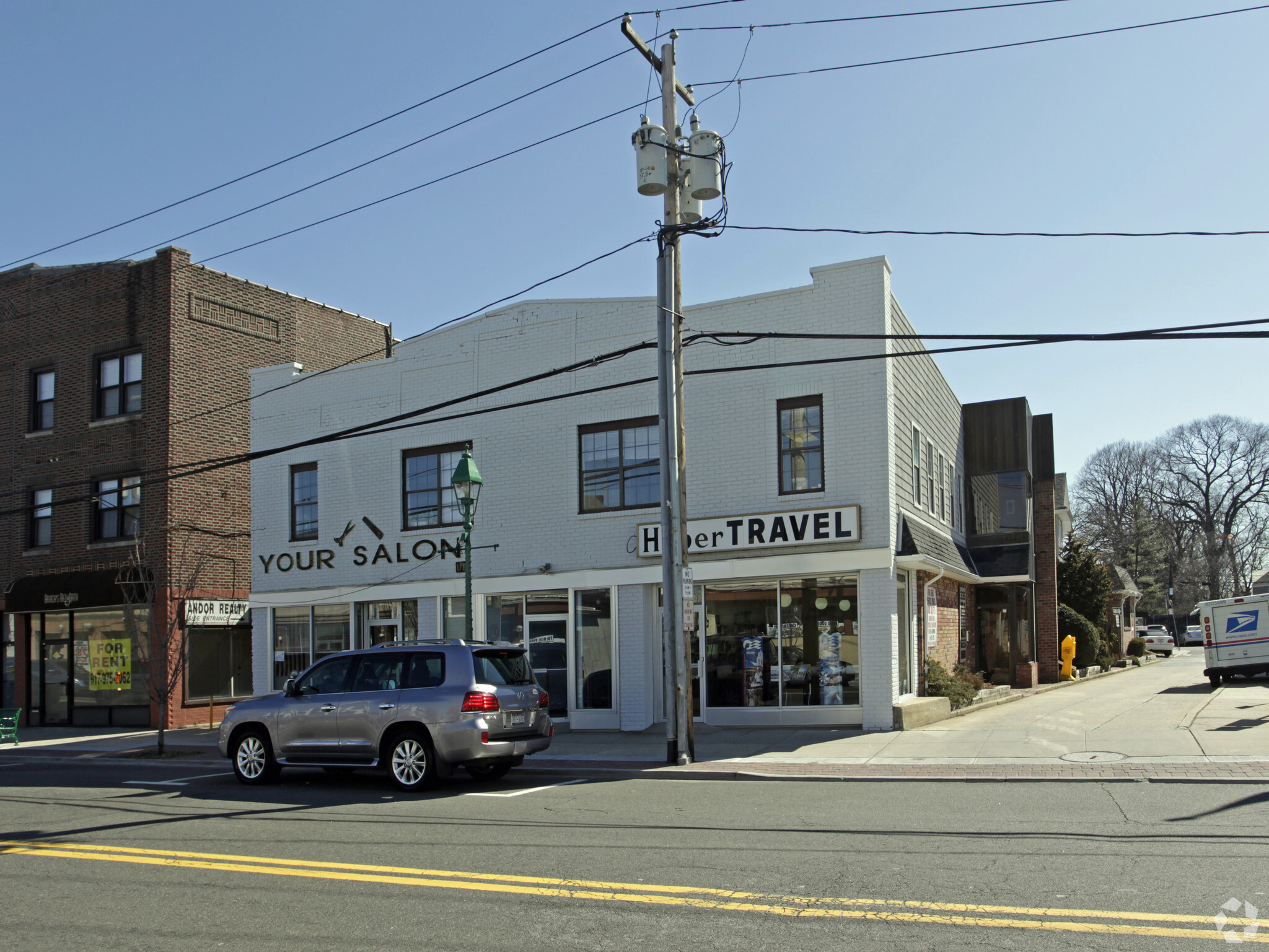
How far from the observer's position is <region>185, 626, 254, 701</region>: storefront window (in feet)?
79.7

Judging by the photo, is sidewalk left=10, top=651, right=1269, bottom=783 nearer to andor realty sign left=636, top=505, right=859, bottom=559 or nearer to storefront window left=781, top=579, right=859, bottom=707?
storefront window left=781, top=579, right=859, bottom=707

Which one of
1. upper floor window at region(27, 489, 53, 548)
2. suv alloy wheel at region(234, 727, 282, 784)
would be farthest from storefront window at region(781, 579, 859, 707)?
upper floor window at region(27, 489, 53, 548)

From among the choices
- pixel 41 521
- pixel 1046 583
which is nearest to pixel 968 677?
pixel 1046 583

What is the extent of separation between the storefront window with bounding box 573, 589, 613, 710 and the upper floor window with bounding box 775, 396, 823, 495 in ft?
12.0

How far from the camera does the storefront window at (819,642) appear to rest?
1686cm

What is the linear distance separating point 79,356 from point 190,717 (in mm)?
8994

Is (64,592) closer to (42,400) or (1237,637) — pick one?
(42,400)

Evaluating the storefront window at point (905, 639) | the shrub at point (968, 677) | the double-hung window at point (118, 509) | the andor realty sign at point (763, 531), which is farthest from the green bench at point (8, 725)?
the shrub at point (968, 677)

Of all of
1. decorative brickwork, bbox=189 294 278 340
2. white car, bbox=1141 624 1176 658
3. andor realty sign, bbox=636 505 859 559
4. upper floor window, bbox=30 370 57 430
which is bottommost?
white car, bbox=1141 624 1176 658

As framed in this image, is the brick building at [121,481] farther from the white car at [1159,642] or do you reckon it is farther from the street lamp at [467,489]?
the white car at [1159,642]

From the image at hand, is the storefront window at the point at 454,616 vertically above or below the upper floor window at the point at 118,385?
below

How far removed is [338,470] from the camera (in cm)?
2155

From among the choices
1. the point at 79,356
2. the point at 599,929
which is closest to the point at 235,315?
the point at 79,356

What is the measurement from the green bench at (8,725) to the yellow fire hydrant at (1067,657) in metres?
24.3
